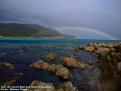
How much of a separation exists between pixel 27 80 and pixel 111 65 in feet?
7.21

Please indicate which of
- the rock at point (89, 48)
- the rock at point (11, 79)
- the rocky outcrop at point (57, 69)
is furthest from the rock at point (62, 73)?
the rock at point (89, 48)

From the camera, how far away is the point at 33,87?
13.0 ft

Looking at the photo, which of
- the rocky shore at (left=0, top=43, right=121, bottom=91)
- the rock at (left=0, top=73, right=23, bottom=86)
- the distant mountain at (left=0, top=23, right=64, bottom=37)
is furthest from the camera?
A: the distant mountain at (left=0, top=23, right=64, bottom=37)

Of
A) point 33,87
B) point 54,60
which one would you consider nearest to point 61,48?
point 54,60

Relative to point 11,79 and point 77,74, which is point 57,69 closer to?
point 77,74

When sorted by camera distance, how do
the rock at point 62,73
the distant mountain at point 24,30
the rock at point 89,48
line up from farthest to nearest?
the rock at point 89,48 → the distant mountain at point 24,30 → the rock at point 62,73

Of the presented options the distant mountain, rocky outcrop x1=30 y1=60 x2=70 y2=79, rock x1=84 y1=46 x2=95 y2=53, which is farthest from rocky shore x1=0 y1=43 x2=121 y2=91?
rock x1=84 y1=46 x2=95 y2=53

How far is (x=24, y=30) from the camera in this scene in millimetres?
7660

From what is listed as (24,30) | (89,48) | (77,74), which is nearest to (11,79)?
(77,74)

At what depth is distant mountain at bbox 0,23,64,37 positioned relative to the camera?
7.32m

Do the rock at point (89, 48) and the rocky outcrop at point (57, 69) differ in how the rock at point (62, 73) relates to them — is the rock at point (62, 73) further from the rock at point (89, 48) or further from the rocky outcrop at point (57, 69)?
the rock at point (89, 48)

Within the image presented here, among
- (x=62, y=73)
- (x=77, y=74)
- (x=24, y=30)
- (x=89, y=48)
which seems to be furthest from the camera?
(x=89, y=48)

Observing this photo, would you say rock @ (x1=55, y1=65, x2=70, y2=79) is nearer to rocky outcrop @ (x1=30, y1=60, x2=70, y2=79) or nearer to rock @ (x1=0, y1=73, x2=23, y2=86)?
rocky outcrop @ (x1=30, y1=60, x2=70, y2=79)

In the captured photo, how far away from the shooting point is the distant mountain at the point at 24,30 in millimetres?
7324
